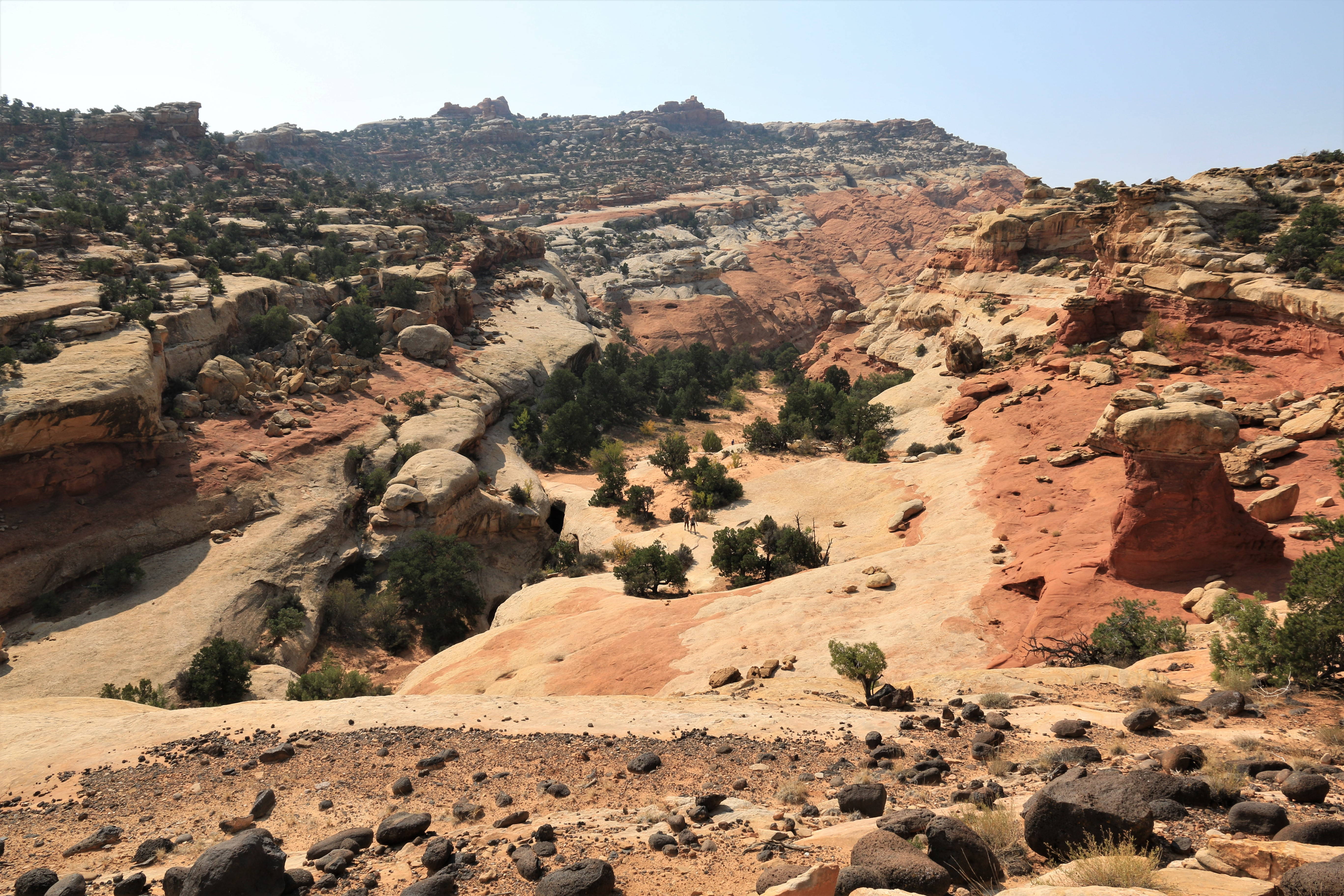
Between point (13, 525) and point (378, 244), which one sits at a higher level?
point (378, 244)

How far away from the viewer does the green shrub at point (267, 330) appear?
35.7 m

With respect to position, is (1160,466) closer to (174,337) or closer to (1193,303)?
(1193,303)

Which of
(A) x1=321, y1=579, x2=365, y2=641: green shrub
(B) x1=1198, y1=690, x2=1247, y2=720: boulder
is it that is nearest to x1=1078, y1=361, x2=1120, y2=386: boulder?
(B) x1=1198, y1=690, x2=1247, y2=720: boulder

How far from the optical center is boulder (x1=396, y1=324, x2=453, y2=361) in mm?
41750

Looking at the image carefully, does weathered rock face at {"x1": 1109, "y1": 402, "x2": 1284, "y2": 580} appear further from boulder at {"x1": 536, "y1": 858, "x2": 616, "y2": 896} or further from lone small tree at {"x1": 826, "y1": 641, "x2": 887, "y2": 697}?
boulder at {"x1": 536, "y1": 858, "x2": 616, "y2": 896}

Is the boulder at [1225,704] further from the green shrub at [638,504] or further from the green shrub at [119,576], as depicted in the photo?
the green shrub at [119,576]

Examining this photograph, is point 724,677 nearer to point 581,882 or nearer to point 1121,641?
point 1121,641

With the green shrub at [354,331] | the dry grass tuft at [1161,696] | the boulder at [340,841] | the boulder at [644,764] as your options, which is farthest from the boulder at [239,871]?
the green shrub at [354,331]

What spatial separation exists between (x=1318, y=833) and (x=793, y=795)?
445 cm

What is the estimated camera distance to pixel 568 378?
45500 mm

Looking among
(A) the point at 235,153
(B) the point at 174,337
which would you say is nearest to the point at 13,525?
(B) the point at 174,337

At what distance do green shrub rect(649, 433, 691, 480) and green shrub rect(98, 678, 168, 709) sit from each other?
2130 cm

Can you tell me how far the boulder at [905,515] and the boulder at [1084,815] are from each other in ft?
58.7

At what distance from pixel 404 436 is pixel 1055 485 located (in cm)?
2762
